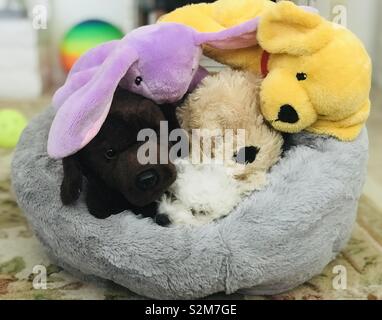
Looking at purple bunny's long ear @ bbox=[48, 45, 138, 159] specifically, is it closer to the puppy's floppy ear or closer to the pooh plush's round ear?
the puppy's floppy ear

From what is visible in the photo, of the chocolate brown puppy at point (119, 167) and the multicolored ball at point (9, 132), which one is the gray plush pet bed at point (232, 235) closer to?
the chocolate brown puppy at point (119, 167)

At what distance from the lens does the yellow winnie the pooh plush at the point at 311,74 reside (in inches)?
31.8

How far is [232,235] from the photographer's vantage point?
0.77 m

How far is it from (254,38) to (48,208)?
0.42 metres

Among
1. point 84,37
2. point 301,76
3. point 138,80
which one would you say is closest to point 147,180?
point 138,80

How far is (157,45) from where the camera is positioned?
2.70 ft

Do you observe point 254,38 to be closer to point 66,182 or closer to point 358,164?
point 358,164

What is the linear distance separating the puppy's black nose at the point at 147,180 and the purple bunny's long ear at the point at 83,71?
179 mm

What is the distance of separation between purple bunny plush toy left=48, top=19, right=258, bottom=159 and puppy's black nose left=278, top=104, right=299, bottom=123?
14 centimetres

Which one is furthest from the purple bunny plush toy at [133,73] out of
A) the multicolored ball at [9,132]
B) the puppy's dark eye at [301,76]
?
the multicolored ball at [9,132]

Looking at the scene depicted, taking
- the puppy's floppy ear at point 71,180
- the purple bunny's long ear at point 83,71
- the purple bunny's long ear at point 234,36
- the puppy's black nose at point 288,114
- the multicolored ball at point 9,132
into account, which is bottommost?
the multicolored ball at point 9,132

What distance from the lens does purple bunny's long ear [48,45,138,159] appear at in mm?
748

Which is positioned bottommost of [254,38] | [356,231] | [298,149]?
[356,231]
